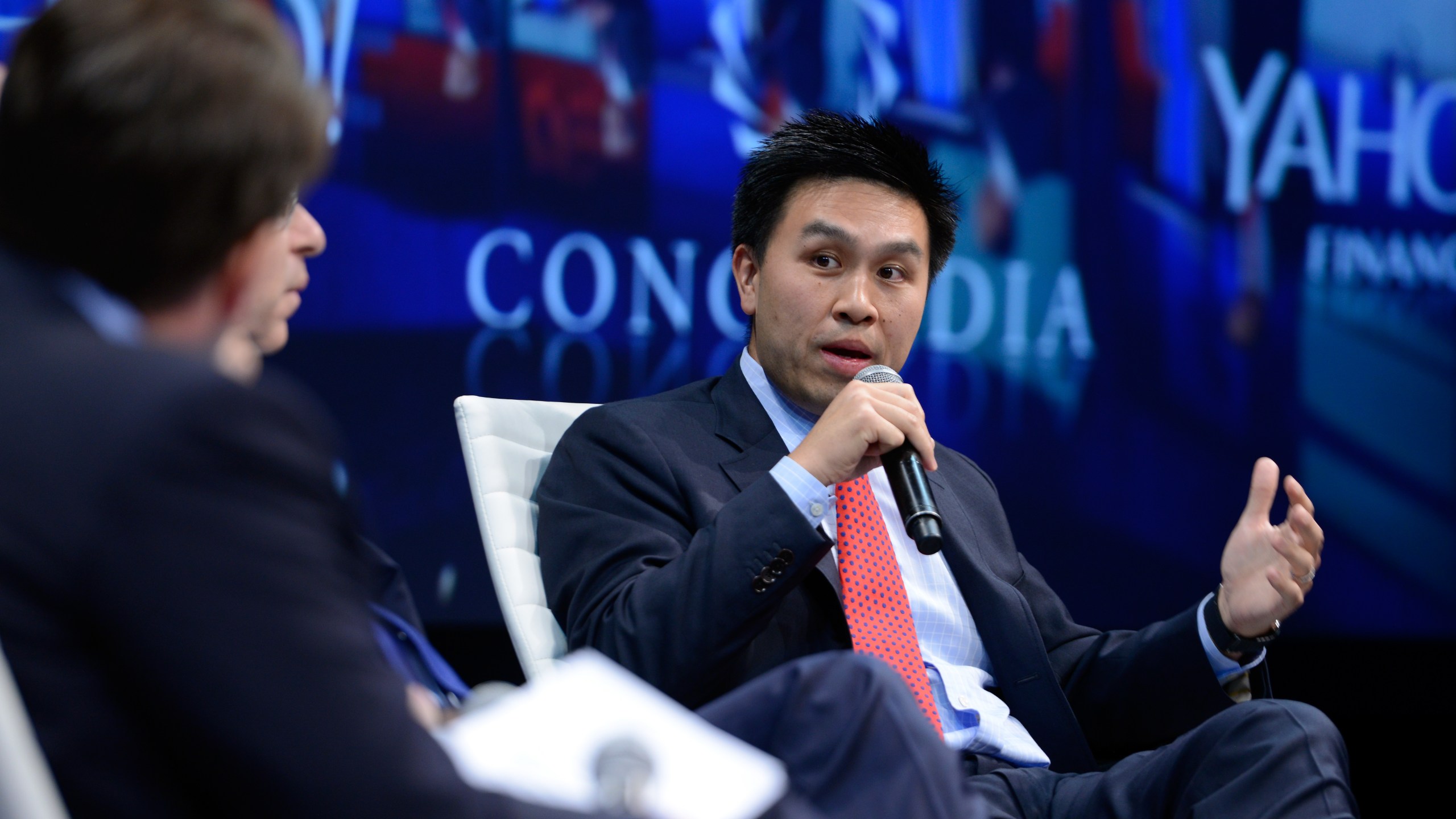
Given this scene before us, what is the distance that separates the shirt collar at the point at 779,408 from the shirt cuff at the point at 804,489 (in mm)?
354

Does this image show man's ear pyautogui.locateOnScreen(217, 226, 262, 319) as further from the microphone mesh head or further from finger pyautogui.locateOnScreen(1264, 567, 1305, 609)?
finger pyautogui.locateOnScreen(1264, 567, 1305, 609)

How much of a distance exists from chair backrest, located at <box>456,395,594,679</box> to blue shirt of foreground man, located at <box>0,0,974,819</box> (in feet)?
3.59

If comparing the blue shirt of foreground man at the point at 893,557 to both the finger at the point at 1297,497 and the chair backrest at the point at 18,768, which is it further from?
the chair backrest at the point at 18,768

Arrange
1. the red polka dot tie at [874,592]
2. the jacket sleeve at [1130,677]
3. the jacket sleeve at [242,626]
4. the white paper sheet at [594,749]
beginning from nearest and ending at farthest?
the jacket sleeve at [242,626], the white paper sheet at [594,749], the red polka dot tie at [874,592], the jacket sleeve at [1130,677]

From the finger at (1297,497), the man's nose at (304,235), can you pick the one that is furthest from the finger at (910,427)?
the man's nose at (304,235)

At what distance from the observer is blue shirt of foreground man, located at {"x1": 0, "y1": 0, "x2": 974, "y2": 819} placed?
637 mm

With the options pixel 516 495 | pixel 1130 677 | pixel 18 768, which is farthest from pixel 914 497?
pixel 18 768

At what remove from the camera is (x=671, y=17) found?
3361 mm

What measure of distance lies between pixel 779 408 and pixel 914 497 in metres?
0.50

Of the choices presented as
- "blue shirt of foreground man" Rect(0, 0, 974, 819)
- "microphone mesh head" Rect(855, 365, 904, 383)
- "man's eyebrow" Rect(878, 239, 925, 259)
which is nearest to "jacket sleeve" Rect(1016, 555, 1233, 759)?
"microphone mesh head" Rect(855, 365, 904, 383)

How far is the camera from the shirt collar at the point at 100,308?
2.37 feet

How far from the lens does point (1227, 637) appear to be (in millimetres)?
1881

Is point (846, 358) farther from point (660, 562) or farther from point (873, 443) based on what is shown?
point (660, 562)

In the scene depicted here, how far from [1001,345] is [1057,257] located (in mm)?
308
